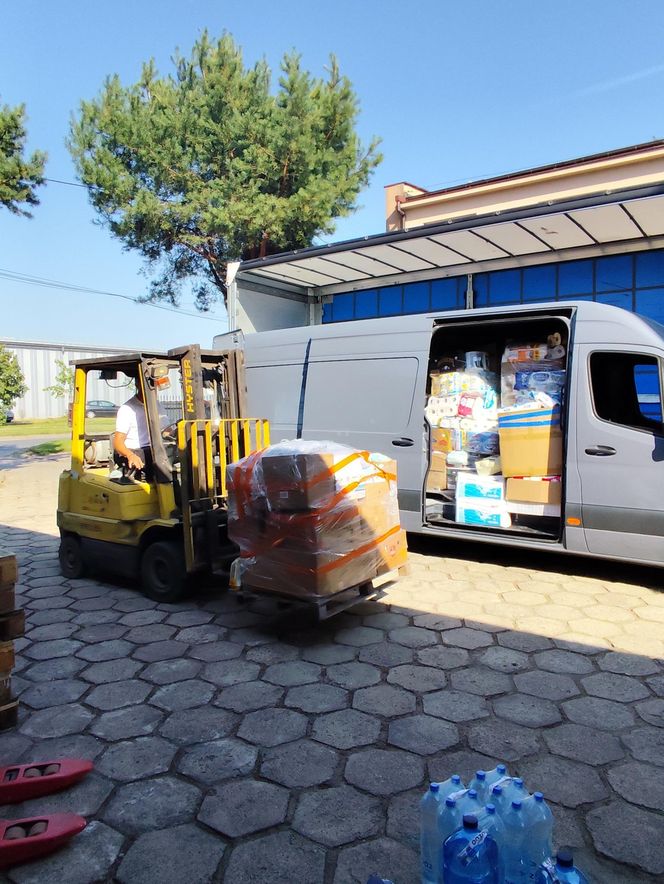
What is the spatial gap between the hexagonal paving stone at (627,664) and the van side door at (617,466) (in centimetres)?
139

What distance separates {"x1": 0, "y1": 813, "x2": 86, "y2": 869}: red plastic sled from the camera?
2.21 m

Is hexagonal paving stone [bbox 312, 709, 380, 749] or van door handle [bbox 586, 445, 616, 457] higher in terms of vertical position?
van door handle [bbox 586, 445, 616, 457]

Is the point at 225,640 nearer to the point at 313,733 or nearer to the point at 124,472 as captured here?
the point at 313,733

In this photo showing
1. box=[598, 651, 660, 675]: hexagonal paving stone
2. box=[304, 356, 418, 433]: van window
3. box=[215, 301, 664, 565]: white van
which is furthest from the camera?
box=[304, 356, 418, 433]: van window

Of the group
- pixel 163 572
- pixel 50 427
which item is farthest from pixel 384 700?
pixel 50 427

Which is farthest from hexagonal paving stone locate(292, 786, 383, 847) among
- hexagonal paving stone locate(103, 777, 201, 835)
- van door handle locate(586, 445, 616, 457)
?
van door handle locate(586, 445, 616, 457)

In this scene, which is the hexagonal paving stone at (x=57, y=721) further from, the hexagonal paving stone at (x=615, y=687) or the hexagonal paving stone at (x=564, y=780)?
the hexagonal paving stone at (x=615, y=687)

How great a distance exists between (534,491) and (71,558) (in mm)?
4445

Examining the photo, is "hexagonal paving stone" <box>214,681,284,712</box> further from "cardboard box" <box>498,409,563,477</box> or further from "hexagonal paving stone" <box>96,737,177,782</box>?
"cardboard box" <box>498,409,563,477</box>

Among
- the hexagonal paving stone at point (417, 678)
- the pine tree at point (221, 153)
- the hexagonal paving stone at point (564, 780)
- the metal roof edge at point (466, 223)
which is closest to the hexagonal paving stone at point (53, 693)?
the hexagonal paving stone at point (417, 678)

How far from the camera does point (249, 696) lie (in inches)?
137

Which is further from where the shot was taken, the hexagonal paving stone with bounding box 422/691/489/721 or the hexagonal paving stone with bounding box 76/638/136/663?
the hexagonal paving stone with bounding box 76/638/136/663

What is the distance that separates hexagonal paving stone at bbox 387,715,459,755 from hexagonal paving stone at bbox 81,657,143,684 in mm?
1713

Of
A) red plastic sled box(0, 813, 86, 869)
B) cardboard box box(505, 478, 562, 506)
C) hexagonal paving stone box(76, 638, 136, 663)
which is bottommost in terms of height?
hexagonal paving stone box(76, 638, 136, 663)
